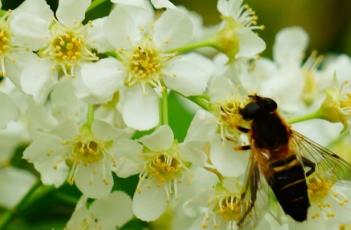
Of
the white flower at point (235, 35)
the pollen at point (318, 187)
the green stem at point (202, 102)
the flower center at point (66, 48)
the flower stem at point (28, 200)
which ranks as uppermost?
the white flower at point (235, 35)

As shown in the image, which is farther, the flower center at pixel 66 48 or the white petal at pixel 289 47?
the white petal at pixel 289 47

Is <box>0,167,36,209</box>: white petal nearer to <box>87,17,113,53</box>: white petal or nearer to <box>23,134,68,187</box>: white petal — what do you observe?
<box>23,134,68,187</box>: white petal

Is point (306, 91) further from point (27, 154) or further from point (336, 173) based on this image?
point (27, 154)

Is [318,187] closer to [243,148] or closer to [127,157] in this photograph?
[243,148]

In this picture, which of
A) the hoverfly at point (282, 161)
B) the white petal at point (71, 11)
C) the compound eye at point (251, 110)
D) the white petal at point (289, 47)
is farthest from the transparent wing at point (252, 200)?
the white petal at point (289, 47)

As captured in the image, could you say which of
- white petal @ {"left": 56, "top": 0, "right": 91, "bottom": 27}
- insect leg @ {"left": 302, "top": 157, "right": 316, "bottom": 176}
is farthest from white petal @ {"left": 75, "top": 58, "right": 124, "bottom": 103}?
insect leg @ {"left": 302, "top": 157, "right": 316, "bottom": 176}

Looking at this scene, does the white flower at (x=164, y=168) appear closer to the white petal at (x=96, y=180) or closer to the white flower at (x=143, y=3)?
the white petal at (x=96, y=180)

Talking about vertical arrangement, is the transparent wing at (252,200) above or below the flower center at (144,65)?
below

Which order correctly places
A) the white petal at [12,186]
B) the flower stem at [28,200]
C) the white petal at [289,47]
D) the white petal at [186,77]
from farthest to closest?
1. the white petal at [289,47]
2. the white petal at [12,186]
3. the flower stem at [28,200]
4. the white petal at [186,77]
